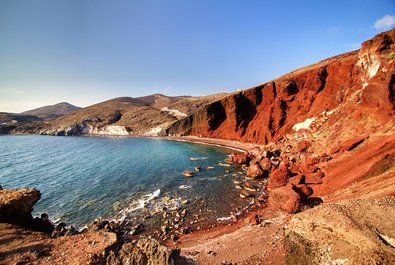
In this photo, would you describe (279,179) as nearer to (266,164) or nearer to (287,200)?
(287,200)

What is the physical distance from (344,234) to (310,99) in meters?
47.8

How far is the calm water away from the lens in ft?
84.0

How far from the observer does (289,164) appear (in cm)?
3453

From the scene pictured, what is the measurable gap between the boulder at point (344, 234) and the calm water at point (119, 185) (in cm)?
1335

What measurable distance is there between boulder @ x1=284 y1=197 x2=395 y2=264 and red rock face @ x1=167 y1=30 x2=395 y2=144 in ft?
67.6

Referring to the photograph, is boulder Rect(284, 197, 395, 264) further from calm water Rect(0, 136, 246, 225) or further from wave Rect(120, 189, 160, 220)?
wave Rect(120, 189, 160, 220)

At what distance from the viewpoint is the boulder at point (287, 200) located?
69.2ft

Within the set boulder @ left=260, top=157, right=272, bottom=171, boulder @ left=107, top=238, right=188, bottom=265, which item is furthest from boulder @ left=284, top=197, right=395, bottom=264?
boulder @ left=260, top=157, right=272, bottom=171

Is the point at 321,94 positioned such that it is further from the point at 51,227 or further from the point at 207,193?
the point at 51,227

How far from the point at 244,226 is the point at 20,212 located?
66.1 feet

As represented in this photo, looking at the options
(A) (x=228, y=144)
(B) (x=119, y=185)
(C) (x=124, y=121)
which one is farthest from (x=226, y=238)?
(C) (x=124, y=121)

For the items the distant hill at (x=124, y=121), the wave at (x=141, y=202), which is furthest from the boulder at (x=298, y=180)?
the distant hill at (x=124, y=121)

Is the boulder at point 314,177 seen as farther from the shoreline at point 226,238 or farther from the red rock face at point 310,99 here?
the red rock face at point 310,99

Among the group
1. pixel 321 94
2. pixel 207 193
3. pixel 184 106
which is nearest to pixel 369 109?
pixel 321 94
